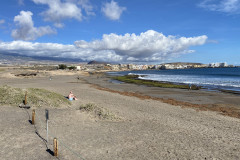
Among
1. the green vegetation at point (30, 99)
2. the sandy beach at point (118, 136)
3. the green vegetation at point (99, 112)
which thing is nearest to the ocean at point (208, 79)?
the sandy beach at point (118, 136)

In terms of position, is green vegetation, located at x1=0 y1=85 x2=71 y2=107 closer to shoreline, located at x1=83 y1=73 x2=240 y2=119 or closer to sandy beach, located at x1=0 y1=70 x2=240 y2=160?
sandy beach, located at x1=0 y1=70 x2=240 y2=160

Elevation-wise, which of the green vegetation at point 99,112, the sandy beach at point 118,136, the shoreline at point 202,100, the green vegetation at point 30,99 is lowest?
the shoreline at point 202,100

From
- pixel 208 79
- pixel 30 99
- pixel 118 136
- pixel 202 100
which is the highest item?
pixel 30 99

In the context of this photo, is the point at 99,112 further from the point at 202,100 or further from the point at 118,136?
the point at 202,100

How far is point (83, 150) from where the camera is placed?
8.30m

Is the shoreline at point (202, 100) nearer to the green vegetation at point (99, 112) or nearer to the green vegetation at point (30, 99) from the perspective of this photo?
the green vegetation at point (99, 112)

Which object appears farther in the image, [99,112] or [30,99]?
[30,99]

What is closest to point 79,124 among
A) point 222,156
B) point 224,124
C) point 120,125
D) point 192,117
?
point 120,125

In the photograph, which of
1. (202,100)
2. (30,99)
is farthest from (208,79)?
(30,99)

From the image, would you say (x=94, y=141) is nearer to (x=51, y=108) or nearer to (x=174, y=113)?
(x=51, y=108)

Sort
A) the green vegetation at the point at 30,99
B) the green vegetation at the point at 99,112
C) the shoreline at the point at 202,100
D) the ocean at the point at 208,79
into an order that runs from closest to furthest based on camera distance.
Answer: the green vegetation at the point at 99,112
the green vegetation at the point at 30,99
the shoreline at the point at 202,100
the ocean at the point at 208,79

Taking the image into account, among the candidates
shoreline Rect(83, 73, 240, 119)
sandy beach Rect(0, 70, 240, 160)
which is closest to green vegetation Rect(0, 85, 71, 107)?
sandy beach Rect(0, 70, 240, 160)

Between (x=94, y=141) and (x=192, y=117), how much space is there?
31.0ft

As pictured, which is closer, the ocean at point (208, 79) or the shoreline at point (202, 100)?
the shoreline at point (202, 100)
